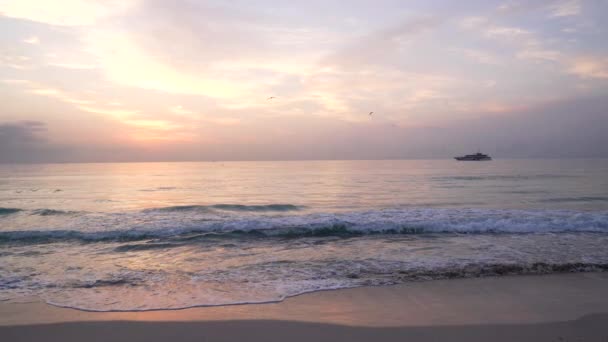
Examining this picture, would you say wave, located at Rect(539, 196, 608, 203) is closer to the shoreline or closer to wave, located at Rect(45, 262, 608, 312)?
Result: wave, located at Rect(45, 262, 608, 312)

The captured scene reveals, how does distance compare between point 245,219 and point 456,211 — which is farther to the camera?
point 456,211

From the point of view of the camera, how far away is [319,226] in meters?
17.0

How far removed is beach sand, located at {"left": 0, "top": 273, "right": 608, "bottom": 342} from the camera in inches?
236

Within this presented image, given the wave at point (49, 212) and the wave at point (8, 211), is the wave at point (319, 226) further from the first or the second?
the wave at point (8, 211)

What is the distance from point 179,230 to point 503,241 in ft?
44.4

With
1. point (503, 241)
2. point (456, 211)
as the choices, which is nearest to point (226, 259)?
point (503, 241)

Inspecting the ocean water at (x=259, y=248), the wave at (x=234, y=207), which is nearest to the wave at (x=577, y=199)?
the ocean water at (x=259, y=248)

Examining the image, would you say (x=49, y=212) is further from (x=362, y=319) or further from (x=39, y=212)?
(x=362, y=319)

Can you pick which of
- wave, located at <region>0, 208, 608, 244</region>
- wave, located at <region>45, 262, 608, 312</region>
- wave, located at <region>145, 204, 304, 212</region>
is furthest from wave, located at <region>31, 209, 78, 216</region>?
wave, located at <region>45, 262, 608, 312</region>

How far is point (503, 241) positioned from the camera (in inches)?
542

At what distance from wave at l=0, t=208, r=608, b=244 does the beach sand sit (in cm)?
801

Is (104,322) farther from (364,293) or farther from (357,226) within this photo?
(357,226)

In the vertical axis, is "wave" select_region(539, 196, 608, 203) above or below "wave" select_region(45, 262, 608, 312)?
above

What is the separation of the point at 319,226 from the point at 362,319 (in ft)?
34.2
